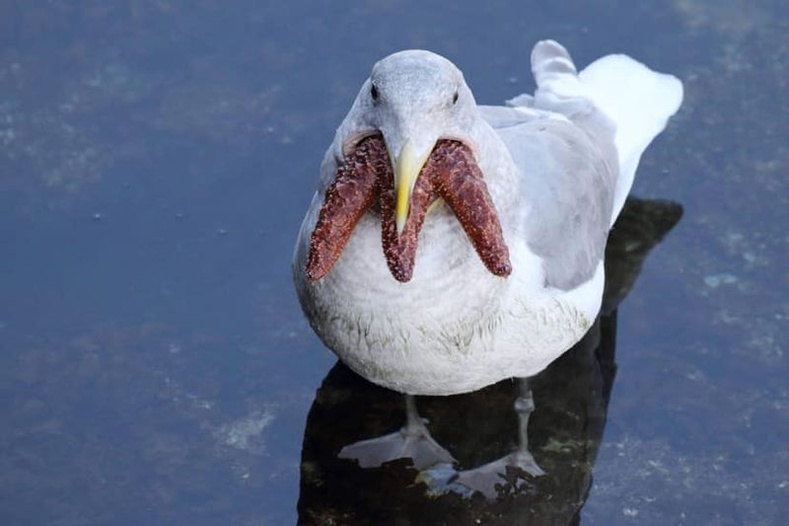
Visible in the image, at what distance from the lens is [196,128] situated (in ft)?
21.1

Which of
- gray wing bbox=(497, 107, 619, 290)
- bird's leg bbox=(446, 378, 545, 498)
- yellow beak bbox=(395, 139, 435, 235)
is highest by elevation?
gray wing bbox=(497, 107, 619, 290)

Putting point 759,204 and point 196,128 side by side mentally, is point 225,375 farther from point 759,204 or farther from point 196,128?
point 759,204

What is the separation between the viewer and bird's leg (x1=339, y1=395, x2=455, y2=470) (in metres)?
5.33

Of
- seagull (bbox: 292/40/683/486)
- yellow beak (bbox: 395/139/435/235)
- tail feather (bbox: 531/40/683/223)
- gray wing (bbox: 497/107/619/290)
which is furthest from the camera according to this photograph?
tail feather (bbox: 531/40/683/223)

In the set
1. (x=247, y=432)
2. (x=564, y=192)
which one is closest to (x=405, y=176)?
(x=564, y=192)

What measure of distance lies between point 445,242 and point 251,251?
4.58ft

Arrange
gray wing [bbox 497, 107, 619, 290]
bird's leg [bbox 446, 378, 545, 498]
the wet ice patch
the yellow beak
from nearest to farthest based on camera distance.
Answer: the yellow beak < gray wing [bbox 497, 107, 619, 290] < bird's leg [bbox 446, 378, 545, 498] < the wet ice patch

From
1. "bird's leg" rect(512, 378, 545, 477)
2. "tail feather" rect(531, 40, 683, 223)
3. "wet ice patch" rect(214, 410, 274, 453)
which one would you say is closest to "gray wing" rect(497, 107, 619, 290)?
"tail feather" rect(531, 40, 683, 223)

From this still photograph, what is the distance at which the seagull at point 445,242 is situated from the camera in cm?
449

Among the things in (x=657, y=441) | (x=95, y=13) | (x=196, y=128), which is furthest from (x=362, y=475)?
(x=95, y=13)

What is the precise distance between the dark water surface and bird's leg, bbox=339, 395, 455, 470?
161 mm

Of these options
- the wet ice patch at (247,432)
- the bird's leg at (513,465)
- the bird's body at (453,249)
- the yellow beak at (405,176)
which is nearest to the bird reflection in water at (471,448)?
the bird's leg at (513,465)

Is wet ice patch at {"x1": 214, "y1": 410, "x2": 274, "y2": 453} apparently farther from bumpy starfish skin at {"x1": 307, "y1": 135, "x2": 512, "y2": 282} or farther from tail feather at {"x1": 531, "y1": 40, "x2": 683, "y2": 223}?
tail feather at {"x1": 531, "y1": 40, "x2": 683, "y2": 223}

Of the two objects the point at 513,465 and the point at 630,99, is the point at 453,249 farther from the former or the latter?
the point at 630,99
